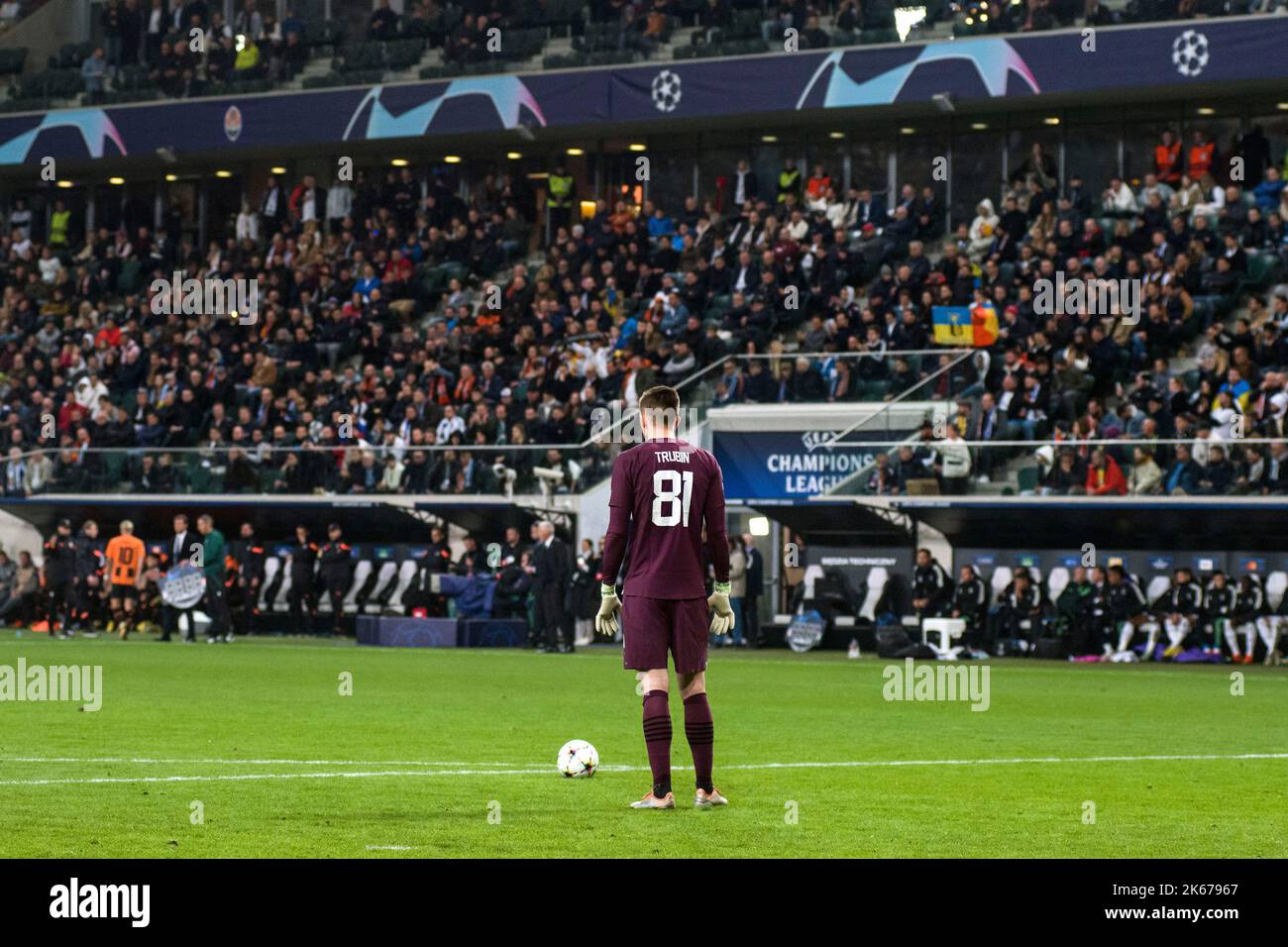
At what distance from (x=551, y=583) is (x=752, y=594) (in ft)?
11.7

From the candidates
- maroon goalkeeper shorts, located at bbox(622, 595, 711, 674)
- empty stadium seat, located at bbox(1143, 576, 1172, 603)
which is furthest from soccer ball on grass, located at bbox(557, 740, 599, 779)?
empty stadium seat, located at bbox(1143, 576, 1172, 603)

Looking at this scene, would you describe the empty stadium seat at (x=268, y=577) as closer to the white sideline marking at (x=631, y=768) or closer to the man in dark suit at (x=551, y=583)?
the man in dark suit at (x=551, y=583)

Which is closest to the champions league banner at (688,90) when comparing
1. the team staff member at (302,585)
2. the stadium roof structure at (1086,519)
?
the stadium roof structure at (1086,519)

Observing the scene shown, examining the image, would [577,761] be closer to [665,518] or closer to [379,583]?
[665,518]

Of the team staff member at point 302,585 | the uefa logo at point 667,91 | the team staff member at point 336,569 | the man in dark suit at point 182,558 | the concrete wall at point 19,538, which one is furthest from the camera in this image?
the uefa logo at point 667,91

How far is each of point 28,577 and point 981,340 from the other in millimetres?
16479

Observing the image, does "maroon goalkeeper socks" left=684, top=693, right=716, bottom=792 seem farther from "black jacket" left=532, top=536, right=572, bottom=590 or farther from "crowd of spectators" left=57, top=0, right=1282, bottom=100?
"crowd of spectators" left=57, top=0, right=1282, bottom=100

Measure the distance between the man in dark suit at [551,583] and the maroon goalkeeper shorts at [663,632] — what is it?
1951cm

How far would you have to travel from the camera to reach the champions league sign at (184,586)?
103 ft

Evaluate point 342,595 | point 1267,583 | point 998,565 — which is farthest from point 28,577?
point 1267,583

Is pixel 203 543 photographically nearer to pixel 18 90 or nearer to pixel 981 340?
pixel 981 340

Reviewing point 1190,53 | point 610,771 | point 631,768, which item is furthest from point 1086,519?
point 610,771

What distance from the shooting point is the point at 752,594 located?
3278 cm
